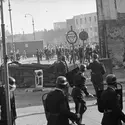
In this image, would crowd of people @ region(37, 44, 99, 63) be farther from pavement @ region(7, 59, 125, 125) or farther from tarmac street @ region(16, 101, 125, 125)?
tarmac street @ region(16, 101, 125, 125)

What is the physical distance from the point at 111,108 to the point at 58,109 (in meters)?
0.99

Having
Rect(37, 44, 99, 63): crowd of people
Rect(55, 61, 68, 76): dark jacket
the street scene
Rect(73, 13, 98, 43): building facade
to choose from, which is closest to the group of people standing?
the street scene

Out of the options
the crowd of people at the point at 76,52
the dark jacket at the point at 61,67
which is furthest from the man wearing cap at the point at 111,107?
the crowd of people at the point at 76,52

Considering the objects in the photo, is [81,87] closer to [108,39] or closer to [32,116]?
[32,116]

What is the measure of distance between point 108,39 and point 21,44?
4827 centimetres

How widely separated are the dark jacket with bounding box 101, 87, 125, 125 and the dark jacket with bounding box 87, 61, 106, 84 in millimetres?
5961

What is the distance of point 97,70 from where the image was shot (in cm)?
1247

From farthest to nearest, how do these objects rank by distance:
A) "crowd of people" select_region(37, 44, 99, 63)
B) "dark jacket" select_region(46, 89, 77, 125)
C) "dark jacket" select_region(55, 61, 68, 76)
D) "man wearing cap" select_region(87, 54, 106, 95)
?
"crowd of people" select_region(37, 44, 99, 63) < "dark jacket" select_region(55, 61, 68, 76) < "man wearing cap" select_region(87, 54, 106, 95) < "dark jacket" select_region(46, 89, 77, 125)

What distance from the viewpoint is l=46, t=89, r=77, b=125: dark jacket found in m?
6.03

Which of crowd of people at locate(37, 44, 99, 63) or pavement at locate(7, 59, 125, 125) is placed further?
crowd of people at locate(37, 44, 99, 63)

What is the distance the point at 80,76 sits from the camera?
931cm

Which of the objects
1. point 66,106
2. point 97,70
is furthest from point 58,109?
point 97,70

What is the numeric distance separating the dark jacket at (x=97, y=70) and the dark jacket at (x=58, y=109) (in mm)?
6331

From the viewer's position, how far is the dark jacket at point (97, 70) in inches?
487
